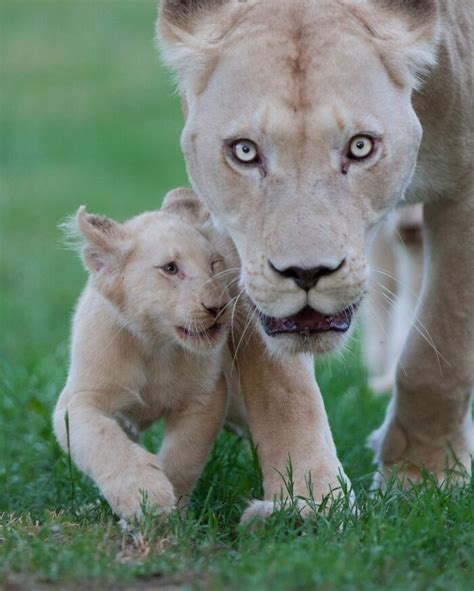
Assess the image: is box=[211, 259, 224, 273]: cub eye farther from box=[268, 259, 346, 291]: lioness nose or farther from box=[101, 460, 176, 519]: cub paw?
box=[101, 460, 176, 519]: cub paw

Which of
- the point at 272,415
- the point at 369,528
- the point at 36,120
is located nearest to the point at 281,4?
the point at 272,415

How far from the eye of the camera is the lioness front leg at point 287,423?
4.63 m

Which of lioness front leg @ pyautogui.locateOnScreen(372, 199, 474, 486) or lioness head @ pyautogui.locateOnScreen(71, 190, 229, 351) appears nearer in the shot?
lioness head @ pyautogui.locateOnScreen(71, 190, 229, 351)

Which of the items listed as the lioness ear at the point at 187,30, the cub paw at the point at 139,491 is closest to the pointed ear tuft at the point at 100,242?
the lioness ear at the point at 187,30

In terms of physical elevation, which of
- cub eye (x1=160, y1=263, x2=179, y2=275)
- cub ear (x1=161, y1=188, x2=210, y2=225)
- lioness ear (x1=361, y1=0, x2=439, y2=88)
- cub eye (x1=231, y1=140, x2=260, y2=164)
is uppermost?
lioness ear (x1=361, y1=0, x2=439, y2=88)

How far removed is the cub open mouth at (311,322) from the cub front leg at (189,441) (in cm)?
47

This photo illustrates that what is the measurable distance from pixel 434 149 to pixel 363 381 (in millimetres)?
1923

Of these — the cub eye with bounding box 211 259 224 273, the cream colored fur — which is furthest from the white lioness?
the cream colored fur

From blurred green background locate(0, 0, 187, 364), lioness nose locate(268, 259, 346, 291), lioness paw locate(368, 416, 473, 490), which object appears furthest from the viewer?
blurred green background locate(0, 0, 187, 364)

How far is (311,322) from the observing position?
4.20 m

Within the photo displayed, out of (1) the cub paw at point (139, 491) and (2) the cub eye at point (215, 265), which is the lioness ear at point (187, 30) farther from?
(1) the cub paw at point (139, 491)

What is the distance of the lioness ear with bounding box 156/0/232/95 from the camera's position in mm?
4582

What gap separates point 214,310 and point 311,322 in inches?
11.6

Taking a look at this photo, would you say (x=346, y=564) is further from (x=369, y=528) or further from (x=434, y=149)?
(x=434, y=149)
